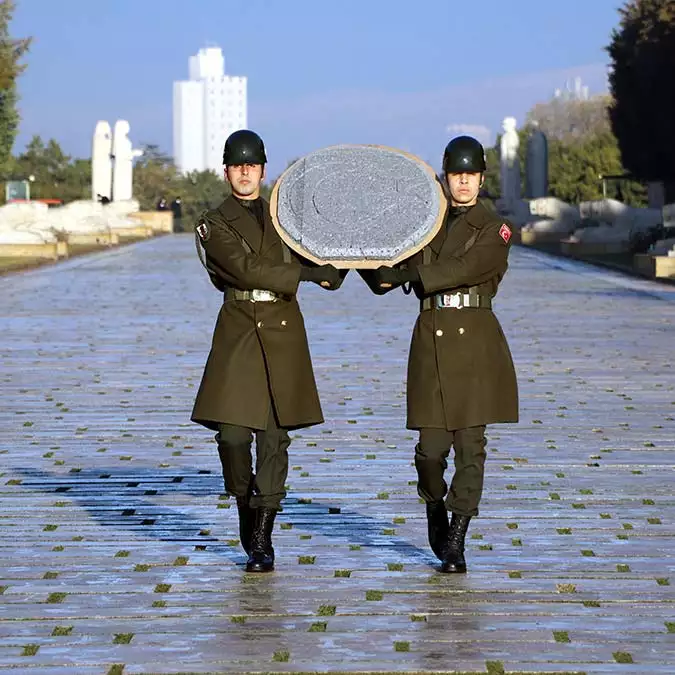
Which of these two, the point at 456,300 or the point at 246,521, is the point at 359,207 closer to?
the point at 456,300

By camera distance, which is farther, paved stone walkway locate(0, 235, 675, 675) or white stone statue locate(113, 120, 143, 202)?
white stone statue locate(113, 120, 143, 202)

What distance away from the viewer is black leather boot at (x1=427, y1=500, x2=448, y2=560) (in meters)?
7.25

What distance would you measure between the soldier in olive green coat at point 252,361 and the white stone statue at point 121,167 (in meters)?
72.4

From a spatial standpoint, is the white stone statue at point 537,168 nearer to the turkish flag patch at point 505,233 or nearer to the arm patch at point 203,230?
the turkish flag patch at point 505,233

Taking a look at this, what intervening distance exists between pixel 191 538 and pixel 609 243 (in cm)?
3948

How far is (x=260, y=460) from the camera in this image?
23.8ft

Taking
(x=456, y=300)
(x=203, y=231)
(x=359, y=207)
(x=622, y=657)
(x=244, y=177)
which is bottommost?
(x=622, y=657)

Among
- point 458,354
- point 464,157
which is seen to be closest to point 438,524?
point 458,354

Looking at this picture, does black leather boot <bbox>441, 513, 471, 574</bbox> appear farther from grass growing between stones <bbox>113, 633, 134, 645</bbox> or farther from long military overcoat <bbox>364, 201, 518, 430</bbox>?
grass growing between stones <bbox>113, 633, 134, 645</bbox>

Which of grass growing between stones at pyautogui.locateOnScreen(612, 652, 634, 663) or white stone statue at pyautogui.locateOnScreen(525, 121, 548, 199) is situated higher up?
white stone statue at pyautogui.locateOnScreen(525, 121, 548, 199)

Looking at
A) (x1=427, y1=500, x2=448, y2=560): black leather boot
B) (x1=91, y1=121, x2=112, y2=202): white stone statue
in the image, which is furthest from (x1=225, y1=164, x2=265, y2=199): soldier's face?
(x1=91, y1=121, x2=112, y2=202): white stone statue

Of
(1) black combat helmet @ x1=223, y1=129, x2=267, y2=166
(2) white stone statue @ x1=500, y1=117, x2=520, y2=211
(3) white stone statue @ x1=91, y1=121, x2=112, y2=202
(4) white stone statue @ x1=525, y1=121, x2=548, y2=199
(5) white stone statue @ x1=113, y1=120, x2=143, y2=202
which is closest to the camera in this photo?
(1) black combat helmet @ x1=223, y1=129, x2=267, y2=166

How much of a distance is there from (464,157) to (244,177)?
0.85m

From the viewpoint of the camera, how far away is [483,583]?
7.11 m
